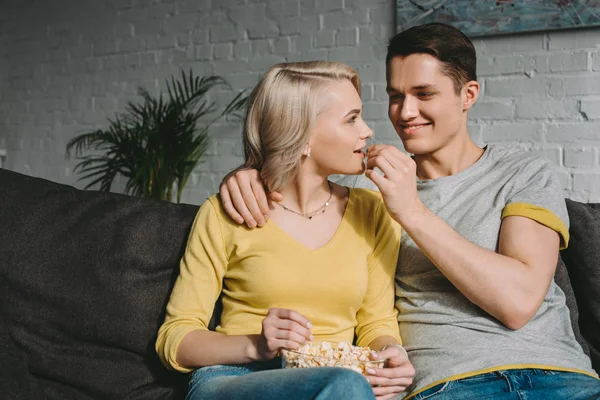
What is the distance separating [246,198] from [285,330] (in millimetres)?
381

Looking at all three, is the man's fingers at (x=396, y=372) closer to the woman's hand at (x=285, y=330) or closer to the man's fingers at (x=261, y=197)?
the woman's hand at (x=285, y=330)

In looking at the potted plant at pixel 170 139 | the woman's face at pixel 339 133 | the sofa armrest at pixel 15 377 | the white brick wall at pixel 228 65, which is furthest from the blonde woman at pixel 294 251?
the potted plant at pixel 170 139

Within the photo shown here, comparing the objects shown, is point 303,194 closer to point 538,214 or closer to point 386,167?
point 386,167

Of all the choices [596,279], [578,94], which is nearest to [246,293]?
[596,279]

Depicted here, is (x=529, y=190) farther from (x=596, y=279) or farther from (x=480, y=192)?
(x=596, y=279)

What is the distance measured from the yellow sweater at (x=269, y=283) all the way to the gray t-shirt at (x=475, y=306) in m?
0.08

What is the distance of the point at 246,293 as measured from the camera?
1507mm

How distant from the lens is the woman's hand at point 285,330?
1.24m

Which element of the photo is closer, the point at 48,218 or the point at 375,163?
the point at 375,163

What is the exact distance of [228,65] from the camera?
11.5 ft

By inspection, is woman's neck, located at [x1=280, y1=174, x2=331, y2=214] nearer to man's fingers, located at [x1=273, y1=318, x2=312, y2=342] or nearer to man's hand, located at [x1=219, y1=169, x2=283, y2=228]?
man's hand, located at [x1=219, y1=169, x2=283, y2=228]

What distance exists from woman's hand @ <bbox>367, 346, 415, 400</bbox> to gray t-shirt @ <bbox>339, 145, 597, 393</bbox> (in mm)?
111

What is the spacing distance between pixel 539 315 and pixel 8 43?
395 cm

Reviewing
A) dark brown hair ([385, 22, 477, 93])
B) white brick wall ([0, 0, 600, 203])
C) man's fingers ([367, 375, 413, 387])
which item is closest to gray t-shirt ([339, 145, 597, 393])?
man's fingers ([367, 375, 413, 387])
